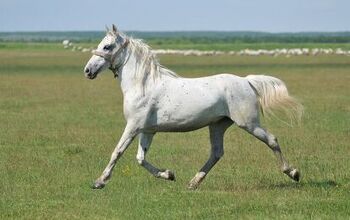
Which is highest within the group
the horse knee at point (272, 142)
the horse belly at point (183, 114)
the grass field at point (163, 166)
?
the horse belly at point (183, 114)

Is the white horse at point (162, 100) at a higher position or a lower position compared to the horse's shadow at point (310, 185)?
higher

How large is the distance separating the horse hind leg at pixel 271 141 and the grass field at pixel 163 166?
188 millimetres

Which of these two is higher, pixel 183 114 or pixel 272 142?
pixel 183 114

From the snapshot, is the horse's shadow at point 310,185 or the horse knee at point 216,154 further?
the horse knee at point 216,154

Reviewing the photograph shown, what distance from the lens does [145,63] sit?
1385 cm

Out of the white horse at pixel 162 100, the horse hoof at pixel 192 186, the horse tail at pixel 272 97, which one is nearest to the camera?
the white horse at pixel 162 100

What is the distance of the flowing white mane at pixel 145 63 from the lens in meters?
13.8

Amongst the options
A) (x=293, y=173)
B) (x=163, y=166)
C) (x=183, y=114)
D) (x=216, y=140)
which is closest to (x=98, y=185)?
(x=183, y=114)

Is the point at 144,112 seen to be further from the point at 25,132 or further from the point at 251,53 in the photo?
the point at 251,53

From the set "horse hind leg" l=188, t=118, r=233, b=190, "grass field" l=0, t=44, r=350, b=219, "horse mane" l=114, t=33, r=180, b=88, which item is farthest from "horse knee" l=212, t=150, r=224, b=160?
"horse mane" l=114, t=33, r=180, b=88

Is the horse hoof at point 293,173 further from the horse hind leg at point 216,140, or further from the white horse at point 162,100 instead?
the horse hind leg at point 216,140

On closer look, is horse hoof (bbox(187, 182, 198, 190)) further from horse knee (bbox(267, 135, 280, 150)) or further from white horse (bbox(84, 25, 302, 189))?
horse knee (bbox(267, 135, 280, 150))

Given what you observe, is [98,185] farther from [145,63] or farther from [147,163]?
[145,63]

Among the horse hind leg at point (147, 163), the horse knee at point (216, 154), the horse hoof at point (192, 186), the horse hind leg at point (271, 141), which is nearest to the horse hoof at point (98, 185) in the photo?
the horse hind leg at point (147, 163)
